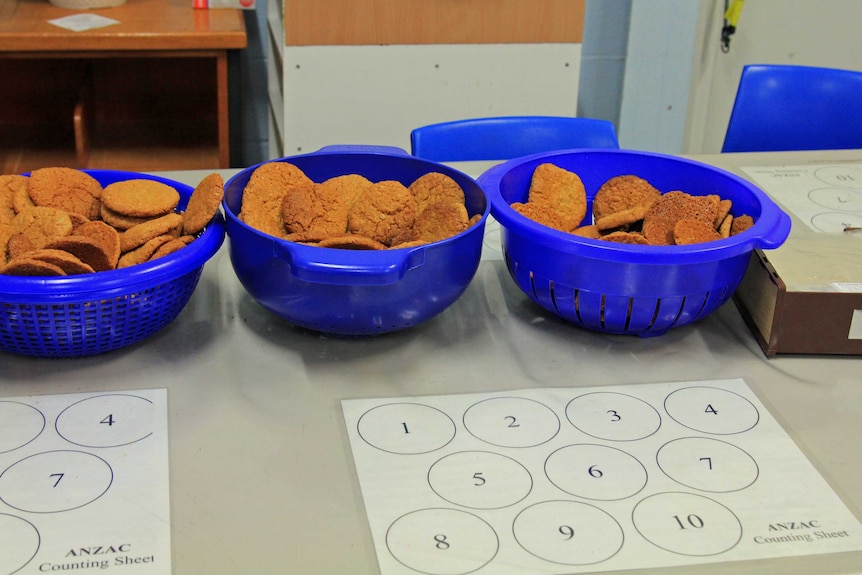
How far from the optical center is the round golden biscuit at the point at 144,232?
33.4 inches

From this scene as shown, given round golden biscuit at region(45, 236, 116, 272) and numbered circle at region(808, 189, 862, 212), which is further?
numbered circle at region(808, 189, 862, 212)

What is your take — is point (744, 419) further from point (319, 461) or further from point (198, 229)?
point (198, 229)

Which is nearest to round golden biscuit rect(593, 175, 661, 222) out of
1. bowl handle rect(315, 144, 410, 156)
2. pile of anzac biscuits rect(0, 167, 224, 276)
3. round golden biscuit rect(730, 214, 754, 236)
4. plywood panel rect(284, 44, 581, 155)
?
round golden biscuit rect(730, 214, 754, 236)

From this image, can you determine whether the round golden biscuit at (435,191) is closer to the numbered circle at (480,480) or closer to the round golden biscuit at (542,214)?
the round golden biscuit at (542,214)

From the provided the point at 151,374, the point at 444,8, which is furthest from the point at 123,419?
the point at 444,8

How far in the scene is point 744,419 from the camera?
801mm

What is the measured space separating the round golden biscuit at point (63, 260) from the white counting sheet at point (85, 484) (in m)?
0.11

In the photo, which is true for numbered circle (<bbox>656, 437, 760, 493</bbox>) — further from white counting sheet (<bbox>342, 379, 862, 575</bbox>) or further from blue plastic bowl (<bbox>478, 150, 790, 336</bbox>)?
blue plastic bowl (<bbox>478, 150, 790, 336</bbox>)

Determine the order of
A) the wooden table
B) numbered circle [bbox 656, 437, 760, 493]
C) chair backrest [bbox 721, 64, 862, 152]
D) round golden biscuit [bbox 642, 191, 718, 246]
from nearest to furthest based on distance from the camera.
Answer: numbered circle [bbox 656, 437, 760, 493] < round golden biscuit [bbox 642, 191, 718, 246] < chair backrest [bbox 721, 64, 862, 152] < the wooden table

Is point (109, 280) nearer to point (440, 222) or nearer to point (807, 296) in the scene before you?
point (440, 222)

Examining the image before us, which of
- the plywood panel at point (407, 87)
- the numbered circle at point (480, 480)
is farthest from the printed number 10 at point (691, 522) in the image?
the plywood panel at point (407, 87)

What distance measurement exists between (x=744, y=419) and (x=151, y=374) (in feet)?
1.74

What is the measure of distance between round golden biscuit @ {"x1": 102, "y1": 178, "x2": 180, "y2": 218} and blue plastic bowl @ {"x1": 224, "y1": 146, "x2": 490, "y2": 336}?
0.06m

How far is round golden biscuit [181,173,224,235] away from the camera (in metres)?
0.86
